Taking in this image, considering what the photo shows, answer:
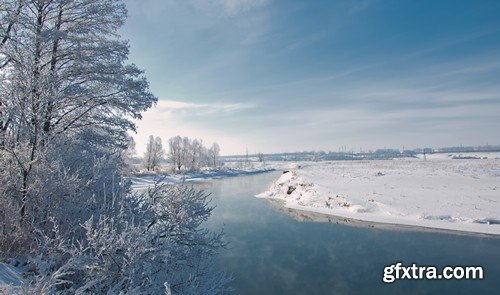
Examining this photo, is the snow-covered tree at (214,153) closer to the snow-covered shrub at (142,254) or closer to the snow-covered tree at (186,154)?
the snow-covered tree at (186,154)

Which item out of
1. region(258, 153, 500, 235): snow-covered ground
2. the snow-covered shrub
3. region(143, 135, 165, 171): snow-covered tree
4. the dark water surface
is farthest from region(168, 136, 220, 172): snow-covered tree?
the snow-covered shrub

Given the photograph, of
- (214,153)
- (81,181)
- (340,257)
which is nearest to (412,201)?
(340,257)

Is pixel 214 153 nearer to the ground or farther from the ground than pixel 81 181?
farther from the ground

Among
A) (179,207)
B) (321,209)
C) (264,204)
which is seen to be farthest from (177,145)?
(179,207)

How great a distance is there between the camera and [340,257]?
39.2ft

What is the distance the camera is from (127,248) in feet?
13.9

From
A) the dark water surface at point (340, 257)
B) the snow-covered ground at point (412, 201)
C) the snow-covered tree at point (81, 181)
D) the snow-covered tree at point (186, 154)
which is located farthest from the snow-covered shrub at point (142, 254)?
the snow-covered tree at point (186, 154)

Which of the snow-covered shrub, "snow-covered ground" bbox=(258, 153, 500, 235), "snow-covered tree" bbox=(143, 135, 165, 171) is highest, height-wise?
"snow-covered tree" bbox=(143, 135, 165, 171)

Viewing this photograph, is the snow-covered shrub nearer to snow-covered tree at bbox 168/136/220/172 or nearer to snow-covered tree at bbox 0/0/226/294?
snow-covered tree at bbox 0/0/226/294

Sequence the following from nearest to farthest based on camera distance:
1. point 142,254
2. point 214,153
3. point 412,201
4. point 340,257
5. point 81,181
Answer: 1. point 142,254
2. point 81,181
3. point 340,257
4. point 412,201
5. point 214,153

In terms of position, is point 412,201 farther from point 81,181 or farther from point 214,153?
point 214,153

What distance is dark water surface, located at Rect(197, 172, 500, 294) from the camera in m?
9.38

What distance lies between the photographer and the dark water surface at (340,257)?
9.38 m

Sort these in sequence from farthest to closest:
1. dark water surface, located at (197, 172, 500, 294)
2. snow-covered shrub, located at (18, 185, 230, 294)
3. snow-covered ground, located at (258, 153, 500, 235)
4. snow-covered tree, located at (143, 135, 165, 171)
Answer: snow-covered tree, located at (143, 135, 165, 171) → snow-covered ground, located at (258, 153, 500, 235) → dark water surface, located at (197, 172, 500, 294) → snow-covered shrub, located at (18, 185, 230, 294)
